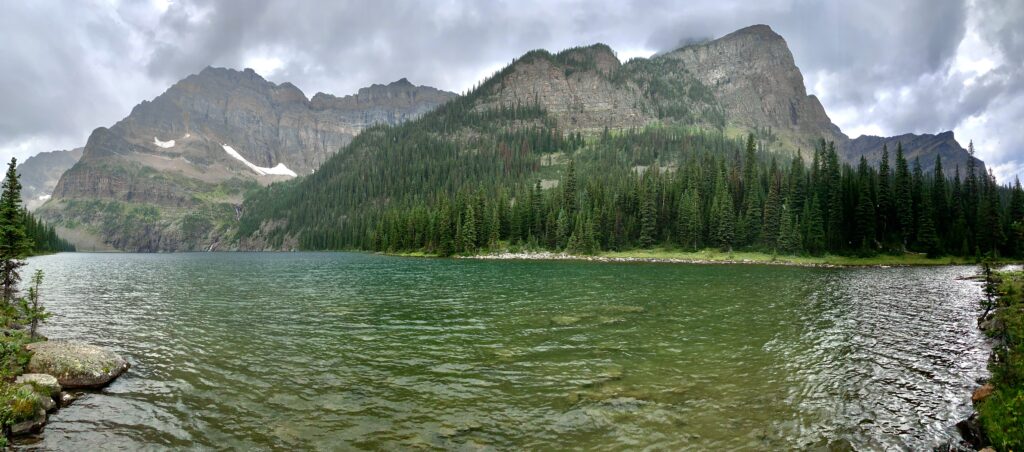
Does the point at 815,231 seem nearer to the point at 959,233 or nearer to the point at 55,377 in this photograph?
the point at 959,233

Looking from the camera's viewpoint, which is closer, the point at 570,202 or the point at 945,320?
the point at 945,320

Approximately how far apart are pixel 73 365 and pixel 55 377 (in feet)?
3.11

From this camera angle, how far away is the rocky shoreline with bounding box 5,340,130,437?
527 inches

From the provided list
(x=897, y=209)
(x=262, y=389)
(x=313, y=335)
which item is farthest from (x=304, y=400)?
(x=897, y=209)

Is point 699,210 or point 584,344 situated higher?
point 699,210

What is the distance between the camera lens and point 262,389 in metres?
16.9

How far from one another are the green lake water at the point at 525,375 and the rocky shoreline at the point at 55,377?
24.0 inches

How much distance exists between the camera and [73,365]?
1788 cm

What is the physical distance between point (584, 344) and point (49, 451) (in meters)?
20.5

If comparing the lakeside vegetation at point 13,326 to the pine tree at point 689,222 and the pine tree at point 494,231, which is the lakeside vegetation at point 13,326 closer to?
the pine tree at point 494,231

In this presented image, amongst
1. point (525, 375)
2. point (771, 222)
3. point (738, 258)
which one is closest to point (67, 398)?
point (525, 375)

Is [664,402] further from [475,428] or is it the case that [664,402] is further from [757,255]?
[757,255]

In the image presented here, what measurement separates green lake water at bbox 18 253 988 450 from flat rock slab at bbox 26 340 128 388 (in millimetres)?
823

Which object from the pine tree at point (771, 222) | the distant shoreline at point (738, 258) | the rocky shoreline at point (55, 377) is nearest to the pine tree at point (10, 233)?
the rocky shoreline at point (55, 377)
